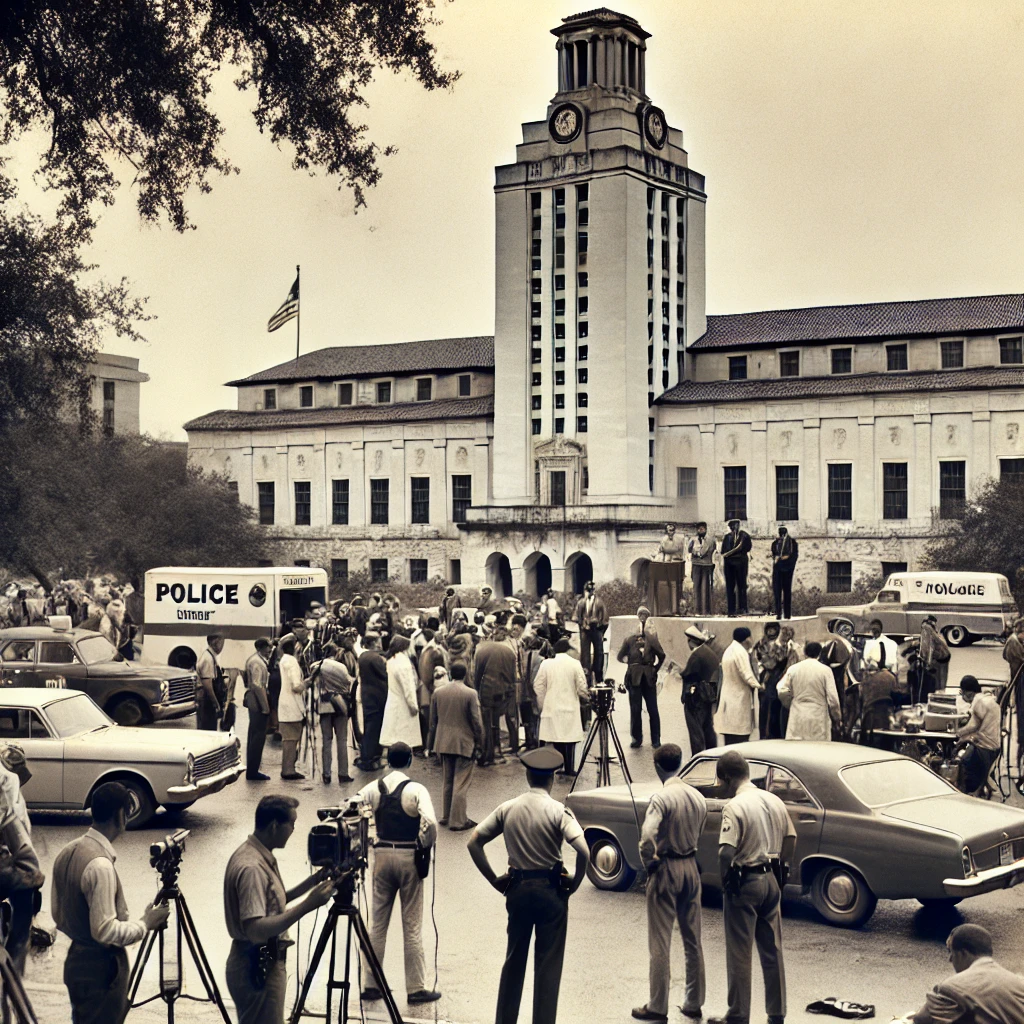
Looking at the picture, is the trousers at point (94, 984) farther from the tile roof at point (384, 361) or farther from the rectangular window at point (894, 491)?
the tile roof at point (384, 361)

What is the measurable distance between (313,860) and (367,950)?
73 centimetres

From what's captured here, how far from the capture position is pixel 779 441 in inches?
2424

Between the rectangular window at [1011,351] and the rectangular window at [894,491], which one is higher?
the rectangular window at [1011,351]

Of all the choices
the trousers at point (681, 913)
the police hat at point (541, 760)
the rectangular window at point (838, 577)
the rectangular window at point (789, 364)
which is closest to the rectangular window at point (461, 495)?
the rectangular window at point (789, 364)

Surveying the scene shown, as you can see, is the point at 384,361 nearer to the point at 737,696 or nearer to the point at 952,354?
the point at 952,354

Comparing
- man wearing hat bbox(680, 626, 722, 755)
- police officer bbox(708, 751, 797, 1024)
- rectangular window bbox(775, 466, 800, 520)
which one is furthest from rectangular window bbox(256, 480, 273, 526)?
police officer bbox(708, 751, 797, 1024)

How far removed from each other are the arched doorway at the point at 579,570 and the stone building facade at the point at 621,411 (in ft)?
0.66

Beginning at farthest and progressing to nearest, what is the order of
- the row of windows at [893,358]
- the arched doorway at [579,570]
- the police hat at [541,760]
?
the arched doorway at [579,570], the row of windows at [893,358], the police hat at [541,760]

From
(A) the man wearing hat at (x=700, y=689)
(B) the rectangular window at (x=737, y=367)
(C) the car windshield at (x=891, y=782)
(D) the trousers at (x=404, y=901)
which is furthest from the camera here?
(B) the rectangular window at (x=737, y=367)

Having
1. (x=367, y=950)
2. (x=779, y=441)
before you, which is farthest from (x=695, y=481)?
(x=367, y=950)

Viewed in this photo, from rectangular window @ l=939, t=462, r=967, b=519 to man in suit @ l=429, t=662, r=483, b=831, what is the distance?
46.0 m

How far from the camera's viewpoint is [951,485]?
58000 millimetres

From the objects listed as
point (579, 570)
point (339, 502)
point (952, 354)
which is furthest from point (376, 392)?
point (952, 354)

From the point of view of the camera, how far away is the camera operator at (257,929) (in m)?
6.83
